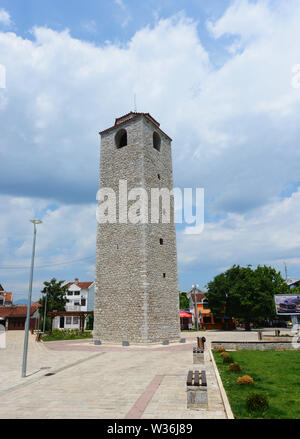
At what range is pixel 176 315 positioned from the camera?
2369cm

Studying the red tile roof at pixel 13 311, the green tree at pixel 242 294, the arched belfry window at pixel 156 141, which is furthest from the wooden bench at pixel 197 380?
the red tile roof at pixel 13 311

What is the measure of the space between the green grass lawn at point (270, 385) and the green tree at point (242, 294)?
72.4ft

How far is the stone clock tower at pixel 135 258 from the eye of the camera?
21188mm

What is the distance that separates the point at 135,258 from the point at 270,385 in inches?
560

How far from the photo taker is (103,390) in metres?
8.32

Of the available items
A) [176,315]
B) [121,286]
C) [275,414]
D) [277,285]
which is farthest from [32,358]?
[277,285]

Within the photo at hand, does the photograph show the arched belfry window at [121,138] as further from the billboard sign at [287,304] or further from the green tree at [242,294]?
the billboard sign at [287,304]

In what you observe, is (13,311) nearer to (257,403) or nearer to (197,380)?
(197,380)

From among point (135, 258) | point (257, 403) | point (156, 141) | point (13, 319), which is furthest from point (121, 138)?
point (13, 319)

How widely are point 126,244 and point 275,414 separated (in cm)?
1745

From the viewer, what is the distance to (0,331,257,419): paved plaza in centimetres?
632

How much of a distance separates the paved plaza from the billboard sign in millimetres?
25364
